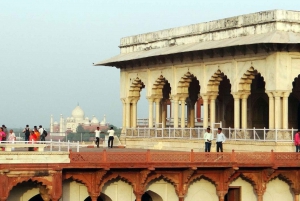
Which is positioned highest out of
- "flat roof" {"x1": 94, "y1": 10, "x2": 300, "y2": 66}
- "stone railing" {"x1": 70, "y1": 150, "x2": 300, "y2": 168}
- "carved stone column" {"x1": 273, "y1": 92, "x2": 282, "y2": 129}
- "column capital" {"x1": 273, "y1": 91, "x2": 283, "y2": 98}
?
"flat roof" {"x1": 94, "y1": 10, "x2": 300, "y2": 66}

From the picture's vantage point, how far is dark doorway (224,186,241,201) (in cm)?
2992

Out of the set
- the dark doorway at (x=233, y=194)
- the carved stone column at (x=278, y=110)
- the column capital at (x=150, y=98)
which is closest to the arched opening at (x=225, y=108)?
the column capital at (x=150, y=98)

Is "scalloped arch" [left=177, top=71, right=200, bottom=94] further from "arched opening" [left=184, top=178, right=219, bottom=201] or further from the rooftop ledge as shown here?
"arched opening" [left=184, top=178, right=219, bottom=201]

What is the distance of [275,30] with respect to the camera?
32.3m

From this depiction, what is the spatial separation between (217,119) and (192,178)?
1372cm

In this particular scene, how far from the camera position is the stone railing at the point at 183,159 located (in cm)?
2666

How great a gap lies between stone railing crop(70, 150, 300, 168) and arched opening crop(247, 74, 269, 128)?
996 centimetres

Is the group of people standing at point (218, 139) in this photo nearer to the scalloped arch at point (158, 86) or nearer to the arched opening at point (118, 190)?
the arched opening at point (118, 190)

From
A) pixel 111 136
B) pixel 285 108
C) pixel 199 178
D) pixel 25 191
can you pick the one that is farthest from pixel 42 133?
pixel 285 108

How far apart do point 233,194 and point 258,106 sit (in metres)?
10.5

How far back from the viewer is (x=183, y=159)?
27859mm

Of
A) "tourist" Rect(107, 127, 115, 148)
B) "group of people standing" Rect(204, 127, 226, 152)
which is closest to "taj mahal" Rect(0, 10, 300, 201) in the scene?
"group of people standing" Rect(204, 127, 226, 152)

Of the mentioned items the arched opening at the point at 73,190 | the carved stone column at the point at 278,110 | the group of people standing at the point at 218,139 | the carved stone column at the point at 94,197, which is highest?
the carved stone column at the point at 278,110

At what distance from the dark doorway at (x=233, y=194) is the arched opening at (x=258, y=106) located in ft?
30.7
